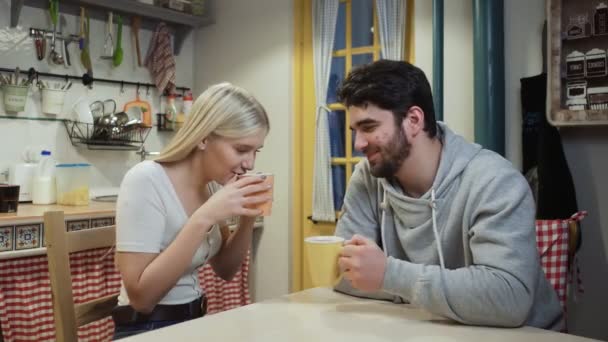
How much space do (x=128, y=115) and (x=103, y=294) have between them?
3.94 feet

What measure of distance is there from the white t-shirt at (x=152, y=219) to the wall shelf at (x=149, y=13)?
6.52 ft

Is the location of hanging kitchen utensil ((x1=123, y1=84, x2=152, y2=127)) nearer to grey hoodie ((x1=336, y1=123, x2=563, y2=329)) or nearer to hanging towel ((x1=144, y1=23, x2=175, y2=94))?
hanging towel ((x1=144, y1=23, x2=175, y2=94))

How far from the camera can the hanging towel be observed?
3.44 meters

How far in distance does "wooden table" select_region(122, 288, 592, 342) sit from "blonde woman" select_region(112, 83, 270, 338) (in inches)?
10.0

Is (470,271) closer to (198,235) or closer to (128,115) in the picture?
(198,235)

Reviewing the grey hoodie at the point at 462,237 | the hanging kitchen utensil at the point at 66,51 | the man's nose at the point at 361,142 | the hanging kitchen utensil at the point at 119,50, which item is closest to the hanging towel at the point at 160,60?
the hanging kitchen utensil at the point at 119,50

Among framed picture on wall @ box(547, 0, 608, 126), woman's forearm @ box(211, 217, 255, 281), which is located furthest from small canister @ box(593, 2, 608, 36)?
woman's forearm @ box(211, 217, 255, 281)

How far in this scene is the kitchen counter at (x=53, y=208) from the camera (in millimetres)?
2276

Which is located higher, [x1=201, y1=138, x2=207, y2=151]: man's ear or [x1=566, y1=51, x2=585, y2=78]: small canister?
[x1=566, y1=51, x2=585, y2=78]: small canister

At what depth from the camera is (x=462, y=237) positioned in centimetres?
125

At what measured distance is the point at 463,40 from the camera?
2.40 meters

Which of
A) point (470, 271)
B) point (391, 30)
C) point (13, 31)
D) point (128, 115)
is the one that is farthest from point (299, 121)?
point (470, 271)

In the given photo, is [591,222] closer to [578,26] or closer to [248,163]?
[578,26]

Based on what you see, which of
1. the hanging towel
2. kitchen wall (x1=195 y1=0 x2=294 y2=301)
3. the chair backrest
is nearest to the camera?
the chair backrest
